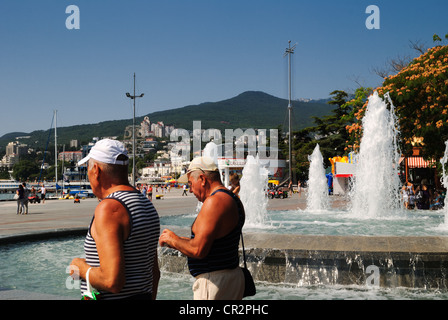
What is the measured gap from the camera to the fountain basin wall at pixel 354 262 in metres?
6.32

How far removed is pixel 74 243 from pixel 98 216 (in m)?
9.18

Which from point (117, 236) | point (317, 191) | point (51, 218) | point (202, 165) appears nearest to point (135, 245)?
point (117, 236)

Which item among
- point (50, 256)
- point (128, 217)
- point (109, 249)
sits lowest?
point (50, 256)

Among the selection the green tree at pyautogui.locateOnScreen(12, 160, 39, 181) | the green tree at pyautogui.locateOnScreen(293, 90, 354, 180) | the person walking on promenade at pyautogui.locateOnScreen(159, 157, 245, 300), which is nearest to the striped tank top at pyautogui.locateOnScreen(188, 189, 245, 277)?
the person walking on promenade at pyautogui.locateOnScreen(159, 157, 245, 300)

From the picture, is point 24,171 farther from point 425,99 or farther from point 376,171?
point 376,171

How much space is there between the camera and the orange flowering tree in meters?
19.2

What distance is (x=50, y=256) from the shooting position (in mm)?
9289

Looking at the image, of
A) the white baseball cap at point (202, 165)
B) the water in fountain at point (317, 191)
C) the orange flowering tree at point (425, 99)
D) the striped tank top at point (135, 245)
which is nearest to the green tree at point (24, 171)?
the water in fountain at point (317, 191)

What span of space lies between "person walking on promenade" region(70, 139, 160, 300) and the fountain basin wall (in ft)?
14.0

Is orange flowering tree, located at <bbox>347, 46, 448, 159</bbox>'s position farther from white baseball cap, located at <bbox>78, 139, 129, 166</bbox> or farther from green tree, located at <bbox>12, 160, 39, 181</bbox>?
green tree, located at <bbox>12, 160, 39, 181</bbox>
